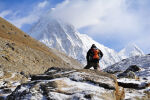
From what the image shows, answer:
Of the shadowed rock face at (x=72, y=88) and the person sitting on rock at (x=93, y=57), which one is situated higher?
the person sitting on rock at (x=93, y=57)

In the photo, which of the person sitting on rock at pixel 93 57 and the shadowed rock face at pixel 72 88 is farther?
the person sitting on rock at pixel 93 57

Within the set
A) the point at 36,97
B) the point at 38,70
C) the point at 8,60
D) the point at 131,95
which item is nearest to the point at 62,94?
the point at 36,97

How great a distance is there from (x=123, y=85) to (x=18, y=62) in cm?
6416

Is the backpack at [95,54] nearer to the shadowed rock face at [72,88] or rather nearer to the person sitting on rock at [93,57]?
the person sitting on rock at [93,57]

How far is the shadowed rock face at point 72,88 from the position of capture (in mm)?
10664

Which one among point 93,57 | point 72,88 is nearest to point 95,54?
point 93,57

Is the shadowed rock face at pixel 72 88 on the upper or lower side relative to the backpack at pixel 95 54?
lower

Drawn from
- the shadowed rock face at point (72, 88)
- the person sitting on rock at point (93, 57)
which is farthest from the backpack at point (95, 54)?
the shadowed rock face at point (72, 88)

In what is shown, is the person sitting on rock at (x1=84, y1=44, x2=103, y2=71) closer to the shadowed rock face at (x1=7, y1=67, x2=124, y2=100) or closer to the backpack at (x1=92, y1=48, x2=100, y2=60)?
the backpack at (x1=92, y1=48, x2=100, y2=60)

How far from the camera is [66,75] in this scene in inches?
502

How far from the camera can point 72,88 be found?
11.3 m

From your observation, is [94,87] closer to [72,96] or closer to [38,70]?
[72,96]

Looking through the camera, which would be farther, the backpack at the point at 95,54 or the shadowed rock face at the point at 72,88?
the backpack at the point at 95,54

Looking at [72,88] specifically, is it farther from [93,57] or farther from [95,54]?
[95,54]
